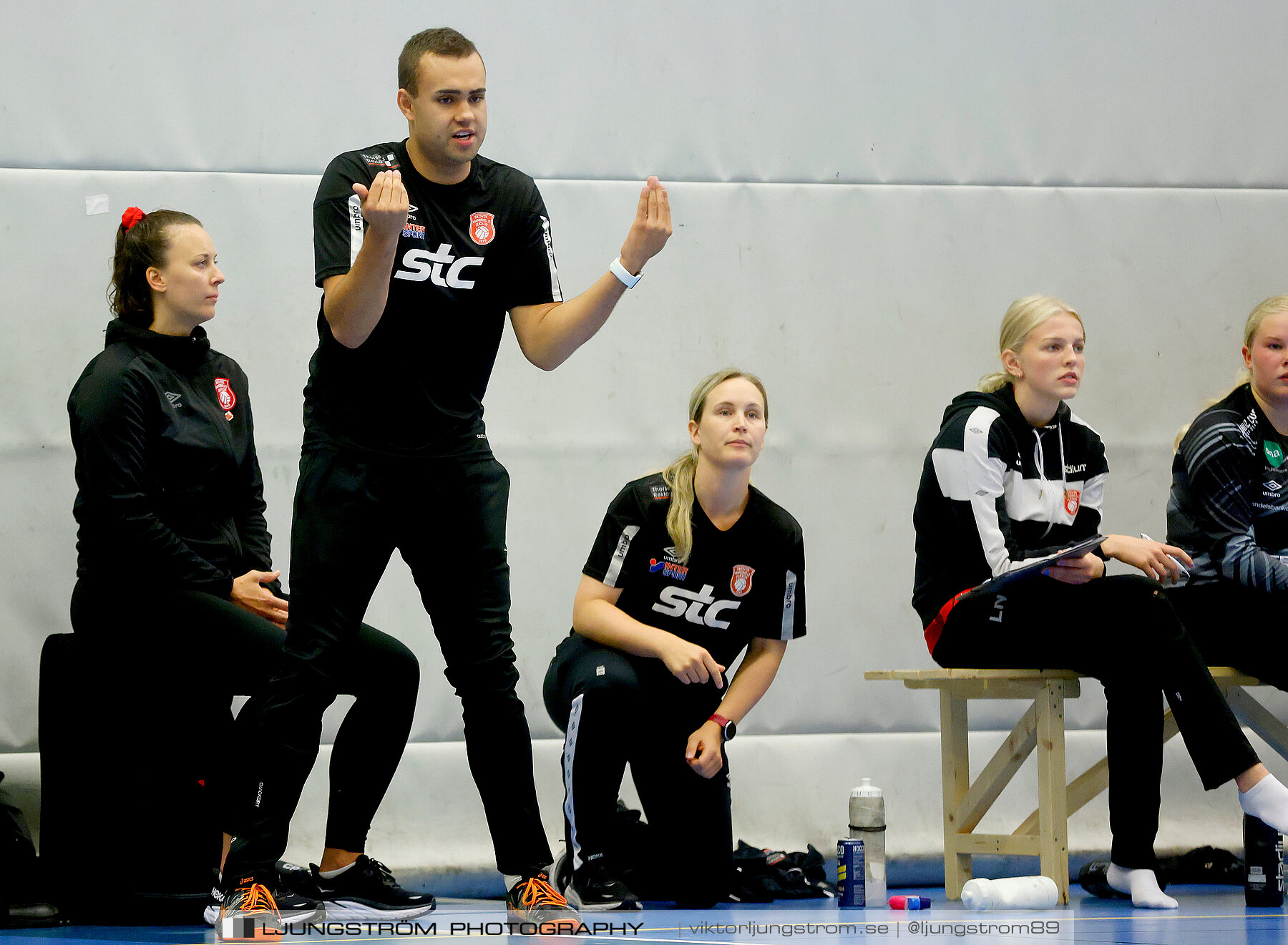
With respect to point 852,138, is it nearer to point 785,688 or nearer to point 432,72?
point 785,688

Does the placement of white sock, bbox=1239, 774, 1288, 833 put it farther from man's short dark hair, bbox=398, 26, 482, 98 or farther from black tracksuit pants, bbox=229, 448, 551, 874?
man's short dark hair, bbox=398, 26, 482, 98

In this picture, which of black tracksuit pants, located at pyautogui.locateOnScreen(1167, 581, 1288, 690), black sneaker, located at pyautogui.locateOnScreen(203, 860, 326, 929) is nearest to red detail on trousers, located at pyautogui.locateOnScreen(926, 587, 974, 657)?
black tracksuit pants, located at pyautogui.locateOnScreen(1167, 581, 1288, 690)

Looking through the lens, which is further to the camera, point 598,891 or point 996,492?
point 996,492

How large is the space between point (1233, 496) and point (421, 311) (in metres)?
2.25

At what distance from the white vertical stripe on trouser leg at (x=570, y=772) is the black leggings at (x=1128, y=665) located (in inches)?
39.8

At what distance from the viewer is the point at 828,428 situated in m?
4.17

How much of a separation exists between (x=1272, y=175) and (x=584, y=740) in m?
3.16

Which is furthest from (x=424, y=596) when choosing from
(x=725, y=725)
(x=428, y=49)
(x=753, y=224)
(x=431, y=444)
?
(x=753, y=224)

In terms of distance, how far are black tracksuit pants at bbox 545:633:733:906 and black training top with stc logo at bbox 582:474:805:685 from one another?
0.39 feet

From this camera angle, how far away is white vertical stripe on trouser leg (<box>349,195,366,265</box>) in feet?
7.81

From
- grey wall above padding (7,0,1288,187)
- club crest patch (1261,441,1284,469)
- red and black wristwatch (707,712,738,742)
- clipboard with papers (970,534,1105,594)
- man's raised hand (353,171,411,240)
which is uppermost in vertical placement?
grey wall above padding (7,0,1288,187)

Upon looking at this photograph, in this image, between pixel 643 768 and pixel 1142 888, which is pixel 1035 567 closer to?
pixel 1142 888

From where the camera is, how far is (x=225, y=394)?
10.9 feet

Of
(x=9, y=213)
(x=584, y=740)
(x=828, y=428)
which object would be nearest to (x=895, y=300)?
(x=828, y=428)
